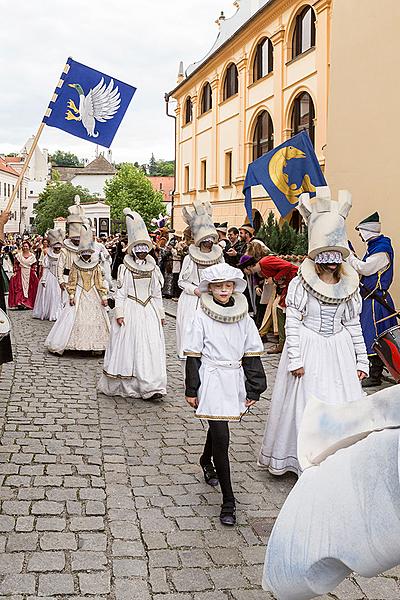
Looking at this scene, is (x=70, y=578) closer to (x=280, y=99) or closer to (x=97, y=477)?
(x=97, y=477)

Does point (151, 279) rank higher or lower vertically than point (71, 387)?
Answer: higher

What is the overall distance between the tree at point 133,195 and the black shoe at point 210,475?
56677 mm

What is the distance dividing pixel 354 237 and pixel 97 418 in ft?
21.8

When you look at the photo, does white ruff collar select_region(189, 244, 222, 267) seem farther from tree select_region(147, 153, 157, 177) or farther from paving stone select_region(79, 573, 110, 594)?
tree select_region(147, 153, 157, 177)

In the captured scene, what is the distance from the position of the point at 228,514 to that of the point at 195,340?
1.15m

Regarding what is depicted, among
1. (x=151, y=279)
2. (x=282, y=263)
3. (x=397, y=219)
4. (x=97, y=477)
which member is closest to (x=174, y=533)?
(x=97, y=477)

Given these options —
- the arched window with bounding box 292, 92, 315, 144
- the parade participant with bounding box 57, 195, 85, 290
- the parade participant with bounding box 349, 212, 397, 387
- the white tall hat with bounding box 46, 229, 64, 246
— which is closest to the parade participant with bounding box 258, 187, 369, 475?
the parade participant with bounding box 349, 212, 397, 387

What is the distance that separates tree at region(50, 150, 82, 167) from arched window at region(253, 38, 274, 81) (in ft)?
423

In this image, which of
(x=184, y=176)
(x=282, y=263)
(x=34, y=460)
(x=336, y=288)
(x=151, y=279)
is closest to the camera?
(x=336, y=288)

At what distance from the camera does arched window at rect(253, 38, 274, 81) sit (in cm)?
2530

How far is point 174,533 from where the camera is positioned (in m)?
4.48

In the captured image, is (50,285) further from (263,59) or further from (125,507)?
(263,59)

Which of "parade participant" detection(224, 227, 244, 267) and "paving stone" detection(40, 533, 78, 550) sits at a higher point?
"parade participant" detection(224, 227, 244, 267)

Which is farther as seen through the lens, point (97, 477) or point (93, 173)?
point (93, 173)
